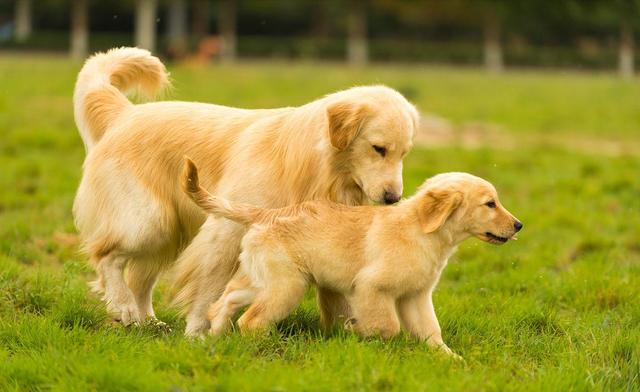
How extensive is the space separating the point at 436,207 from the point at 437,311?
3.86 ft

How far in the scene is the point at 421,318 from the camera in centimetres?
553

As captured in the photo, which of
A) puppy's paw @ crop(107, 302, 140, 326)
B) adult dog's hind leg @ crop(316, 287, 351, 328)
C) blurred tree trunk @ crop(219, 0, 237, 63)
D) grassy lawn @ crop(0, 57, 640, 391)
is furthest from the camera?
blurred tree trunk @ crop(219, 0, 237, 63)

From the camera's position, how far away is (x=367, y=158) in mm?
5656

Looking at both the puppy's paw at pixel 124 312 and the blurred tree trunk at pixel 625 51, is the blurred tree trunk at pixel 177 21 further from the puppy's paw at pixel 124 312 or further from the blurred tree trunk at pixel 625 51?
the puppy's paw at pixel 124 312

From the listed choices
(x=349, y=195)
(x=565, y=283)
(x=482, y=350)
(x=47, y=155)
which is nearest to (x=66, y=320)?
(x=349, y=195)

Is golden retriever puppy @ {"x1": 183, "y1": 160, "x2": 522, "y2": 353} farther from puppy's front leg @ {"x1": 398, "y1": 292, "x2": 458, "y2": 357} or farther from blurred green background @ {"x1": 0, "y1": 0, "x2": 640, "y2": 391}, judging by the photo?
blurred green background @ {"x1": 0, "y1": 0, "x2": 640, "y2": 391}

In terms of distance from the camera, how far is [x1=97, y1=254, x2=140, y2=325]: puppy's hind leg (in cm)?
626

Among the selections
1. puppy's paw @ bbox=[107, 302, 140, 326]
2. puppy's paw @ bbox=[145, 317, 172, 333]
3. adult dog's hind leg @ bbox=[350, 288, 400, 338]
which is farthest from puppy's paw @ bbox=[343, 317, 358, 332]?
puppy's paw @ bbox=[107, 302, 140, 326]

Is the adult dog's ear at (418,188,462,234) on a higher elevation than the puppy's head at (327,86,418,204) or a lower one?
lower

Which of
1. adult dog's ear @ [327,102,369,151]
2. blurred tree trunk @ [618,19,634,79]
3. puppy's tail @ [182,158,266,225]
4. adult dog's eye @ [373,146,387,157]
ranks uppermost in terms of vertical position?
adult dog's ear @ [327,102,369,151]

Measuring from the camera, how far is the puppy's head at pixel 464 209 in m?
5.44

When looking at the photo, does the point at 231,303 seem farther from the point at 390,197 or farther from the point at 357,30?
the point at 357,30

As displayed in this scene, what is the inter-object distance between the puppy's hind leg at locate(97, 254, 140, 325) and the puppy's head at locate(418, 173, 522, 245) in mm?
2158

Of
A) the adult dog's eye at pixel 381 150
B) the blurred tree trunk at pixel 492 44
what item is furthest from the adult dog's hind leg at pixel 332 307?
the blurred tree trunk at pixel 492 44
